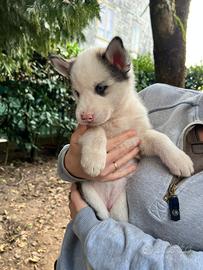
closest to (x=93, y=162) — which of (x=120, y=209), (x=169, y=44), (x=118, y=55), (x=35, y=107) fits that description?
(x=120, y=209)

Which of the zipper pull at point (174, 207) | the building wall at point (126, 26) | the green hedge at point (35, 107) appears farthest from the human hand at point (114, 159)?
the building wall at point (126, 26)

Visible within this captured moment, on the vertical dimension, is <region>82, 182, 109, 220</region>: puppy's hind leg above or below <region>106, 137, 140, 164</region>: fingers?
below

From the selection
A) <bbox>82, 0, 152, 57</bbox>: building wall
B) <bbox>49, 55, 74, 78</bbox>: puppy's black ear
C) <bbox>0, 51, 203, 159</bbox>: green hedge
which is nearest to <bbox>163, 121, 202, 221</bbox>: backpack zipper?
<bbox>49, 55, 74, 78</bbox>: puppy's black ear

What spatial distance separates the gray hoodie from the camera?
112 cm

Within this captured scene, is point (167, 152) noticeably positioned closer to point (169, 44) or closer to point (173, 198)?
point (173, 198)

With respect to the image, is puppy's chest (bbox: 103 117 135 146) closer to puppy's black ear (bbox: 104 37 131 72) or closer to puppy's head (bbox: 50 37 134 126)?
puppy's head (bbox: 50 37 134 126)

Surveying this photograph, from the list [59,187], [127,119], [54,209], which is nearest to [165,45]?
[127,119]

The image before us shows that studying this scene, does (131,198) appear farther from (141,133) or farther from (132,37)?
(132,37)

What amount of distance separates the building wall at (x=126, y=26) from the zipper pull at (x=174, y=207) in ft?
24.4

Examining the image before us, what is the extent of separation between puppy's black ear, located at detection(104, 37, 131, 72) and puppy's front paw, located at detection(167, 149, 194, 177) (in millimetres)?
446

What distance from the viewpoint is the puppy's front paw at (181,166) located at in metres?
1.30

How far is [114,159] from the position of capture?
4.84ft

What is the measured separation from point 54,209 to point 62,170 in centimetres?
253

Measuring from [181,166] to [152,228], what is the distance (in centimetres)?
23
